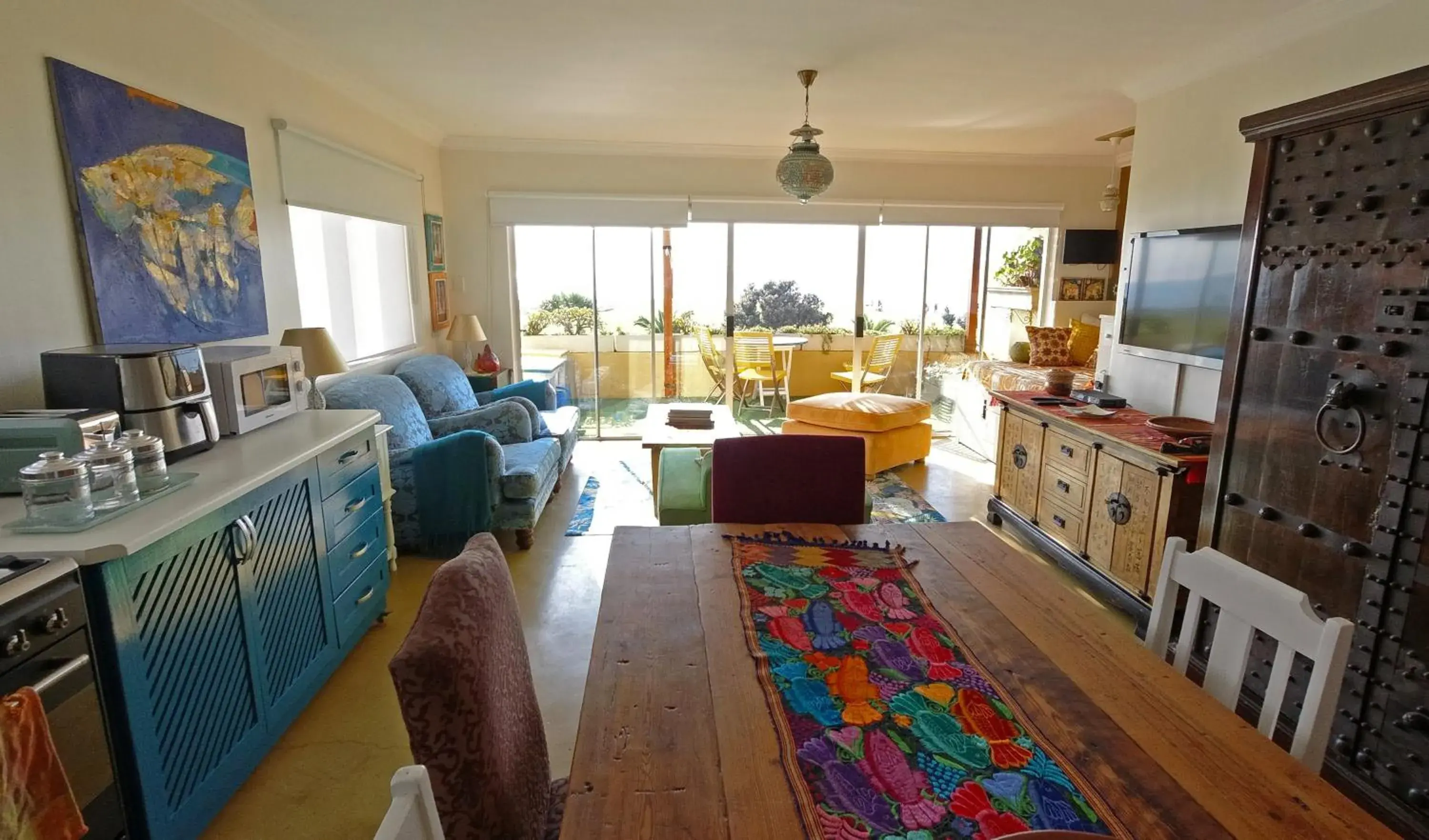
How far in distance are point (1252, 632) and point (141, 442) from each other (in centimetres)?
250

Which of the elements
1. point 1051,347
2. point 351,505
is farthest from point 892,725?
point 1051,347

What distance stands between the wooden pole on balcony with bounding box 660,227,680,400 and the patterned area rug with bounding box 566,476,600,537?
1.55m

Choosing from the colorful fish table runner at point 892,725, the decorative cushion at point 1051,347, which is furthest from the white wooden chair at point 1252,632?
the decorative cushion at point 1051,347

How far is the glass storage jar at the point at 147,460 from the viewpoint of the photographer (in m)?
1.69

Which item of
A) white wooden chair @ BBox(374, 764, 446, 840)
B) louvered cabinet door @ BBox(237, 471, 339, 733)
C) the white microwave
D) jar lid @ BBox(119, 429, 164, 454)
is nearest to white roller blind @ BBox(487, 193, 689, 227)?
the white microwave

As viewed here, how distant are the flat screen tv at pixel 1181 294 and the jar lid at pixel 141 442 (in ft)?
12.2

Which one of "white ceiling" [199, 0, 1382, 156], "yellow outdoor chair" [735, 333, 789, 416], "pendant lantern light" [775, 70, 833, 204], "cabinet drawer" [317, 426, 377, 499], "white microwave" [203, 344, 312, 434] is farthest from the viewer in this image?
"yellow outdoor chair" [735, 333, 789, 416]

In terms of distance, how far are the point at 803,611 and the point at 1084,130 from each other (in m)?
4.78

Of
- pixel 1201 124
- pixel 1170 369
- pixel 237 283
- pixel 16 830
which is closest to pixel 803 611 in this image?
pixel 16 830

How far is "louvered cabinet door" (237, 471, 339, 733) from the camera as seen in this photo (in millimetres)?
1917

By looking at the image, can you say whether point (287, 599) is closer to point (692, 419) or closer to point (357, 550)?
point (357, 550)

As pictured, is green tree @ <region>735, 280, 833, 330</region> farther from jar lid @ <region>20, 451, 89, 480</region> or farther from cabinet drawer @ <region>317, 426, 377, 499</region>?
jar lid @ <region>20, 451, 89, 480</region>

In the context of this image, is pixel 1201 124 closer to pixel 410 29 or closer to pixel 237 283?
pixel 410 29

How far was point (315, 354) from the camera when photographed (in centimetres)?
298
